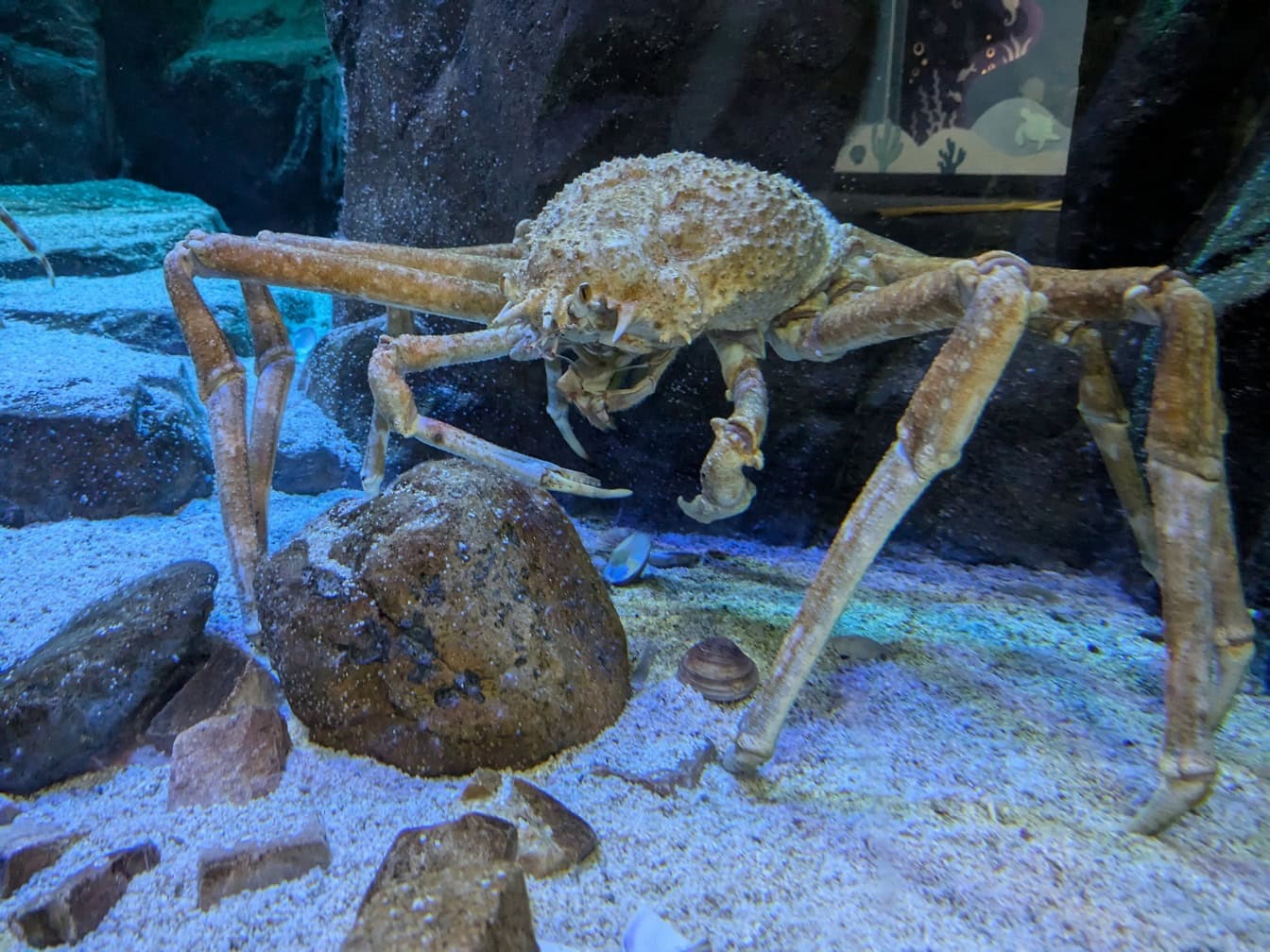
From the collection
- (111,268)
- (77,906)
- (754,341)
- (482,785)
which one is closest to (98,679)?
(77,906)

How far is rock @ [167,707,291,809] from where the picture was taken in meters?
1.52

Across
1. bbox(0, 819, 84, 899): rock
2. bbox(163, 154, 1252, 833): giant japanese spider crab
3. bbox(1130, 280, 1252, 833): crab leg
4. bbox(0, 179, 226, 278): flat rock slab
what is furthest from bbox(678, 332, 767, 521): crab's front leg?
bbox(0, 179, 226, 278): flat rock slab

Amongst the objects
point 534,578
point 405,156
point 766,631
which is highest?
point 405,156

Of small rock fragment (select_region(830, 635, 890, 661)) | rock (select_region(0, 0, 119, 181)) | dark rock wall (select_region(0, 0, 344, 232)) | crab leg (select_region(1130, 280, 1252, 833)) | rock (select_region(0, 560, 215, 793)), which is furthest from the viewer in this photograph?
dark rock wall (select_region(0, 0, 344, 232))

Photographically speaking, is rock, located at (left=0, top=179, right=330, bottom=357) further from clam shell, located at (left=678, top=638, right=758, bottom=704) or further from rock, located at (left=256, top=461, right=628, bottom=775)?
clam shell, located at (left=678, top=638, right=758, bottom=704)

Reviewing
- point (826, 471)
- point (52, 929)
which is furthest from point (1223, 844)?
point (52, 929)

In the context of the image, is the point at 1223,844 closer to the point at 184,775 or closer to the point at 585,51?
the point at 184,775

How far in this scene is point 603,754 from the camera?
1.70 meters

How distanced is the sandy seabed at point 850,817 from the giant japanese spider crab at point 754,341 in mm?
148

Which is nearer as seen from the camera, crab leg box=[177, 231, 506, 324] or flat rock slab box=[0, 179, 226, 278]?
crab leg box=[177, 231, 506, 324]

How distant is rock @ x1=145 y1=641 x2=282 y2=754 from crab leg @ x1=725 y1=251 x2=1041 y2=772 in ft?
3.81

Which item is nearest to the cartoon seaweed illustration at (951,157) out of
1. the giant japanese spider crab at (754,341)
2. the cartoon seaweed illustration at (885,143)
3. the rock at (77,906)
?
the cartoon seaweed illustration at (885,143)

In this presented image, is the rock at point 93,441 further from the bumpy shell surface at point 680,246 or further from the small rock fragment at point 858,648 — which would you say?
the small rock fragment at point 858,648

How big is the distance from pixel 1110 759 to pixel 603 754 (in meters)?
1.12
